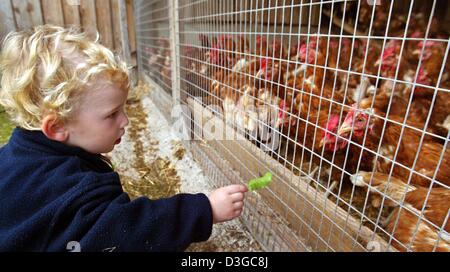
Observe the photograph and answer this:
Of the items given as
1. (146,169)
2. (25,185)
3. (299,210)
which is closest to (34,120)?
(25,185)

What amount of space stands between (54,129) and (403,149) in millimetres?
991

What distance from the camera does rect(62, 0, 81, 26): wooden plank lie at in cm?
317

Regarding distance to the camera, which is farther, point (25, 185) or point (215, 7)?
point (215, 7)

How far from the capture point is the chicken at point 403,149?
806mm

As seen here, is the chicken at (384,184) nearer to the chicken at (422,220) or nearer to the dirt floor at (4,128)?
the chicken at (422,220)

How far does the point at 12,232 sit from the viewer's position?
67cm

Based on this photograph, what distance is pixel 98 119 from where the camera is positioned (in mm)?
758

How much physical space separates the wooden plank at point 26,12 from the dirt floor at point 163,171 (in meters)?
1.75

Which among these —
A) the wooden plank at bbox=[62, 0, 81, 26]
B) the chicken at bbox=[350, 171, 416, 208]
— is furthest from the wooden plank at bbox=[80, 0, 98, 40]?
the chicken at bbox=[350, 171, 416, 208]

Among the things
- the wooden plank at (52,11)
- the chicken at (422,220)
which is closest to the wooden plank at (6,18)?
the wooden plank at (52,11)

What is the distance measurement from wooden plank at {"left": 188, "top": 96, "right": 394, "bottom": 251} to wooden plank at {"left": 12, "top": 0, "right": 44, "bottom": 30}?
2971 mm

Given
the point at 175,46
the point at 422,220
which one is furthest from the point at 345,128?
the point at 175,46

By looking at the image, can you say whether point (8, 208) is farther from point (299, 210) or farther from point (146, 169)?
point (146, 169)
